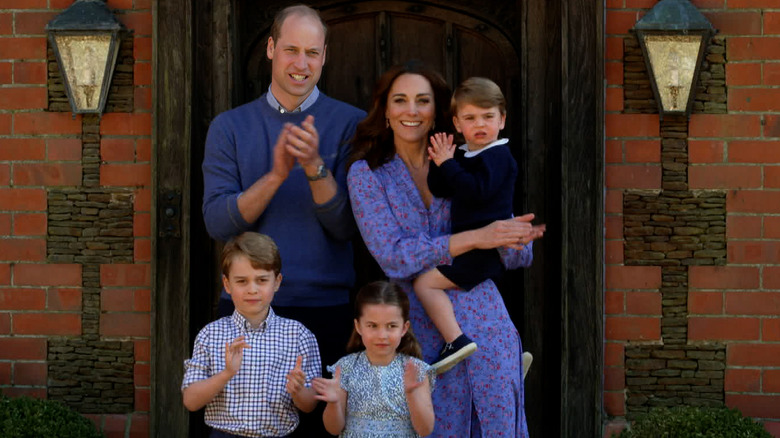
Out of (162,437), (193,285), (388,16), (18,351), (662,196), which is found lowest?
(162,437)

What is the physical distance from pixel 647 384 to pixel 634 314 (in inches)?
11.8

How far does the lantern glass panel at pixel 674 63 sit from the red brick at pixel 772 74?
32 centimetres

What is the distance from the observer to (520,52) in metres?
4.64

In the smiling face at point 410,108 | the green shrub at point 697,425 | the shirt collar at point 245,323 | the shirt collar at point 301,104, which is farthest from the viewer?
the green shrub at point 697,425

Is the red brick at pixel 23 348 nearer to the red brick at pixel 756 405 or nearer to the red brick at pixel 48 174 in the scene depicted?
the red brick at pixel 48 174

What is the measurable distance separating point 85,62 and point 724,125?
8.72 ft

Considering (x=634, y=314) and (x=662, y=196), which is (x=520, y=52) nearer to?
(x=662, y=196)

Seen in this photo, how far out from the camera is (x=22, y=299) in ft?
15.0

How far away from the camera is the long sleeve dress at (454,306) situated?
3.48 metres

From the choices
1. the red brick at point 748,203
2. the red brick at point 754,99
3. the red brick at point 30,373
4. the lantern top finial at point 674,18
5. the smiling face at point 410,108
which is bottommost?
the red brick at point 30,373

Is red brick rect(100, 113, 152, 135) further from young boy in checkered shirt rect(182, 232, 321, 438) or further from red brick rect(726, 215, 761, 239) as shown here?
red brick rect(726, 215, 761, 239)

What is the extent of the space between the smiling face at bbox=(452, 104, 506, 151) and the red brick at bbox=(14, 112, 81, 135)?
6.08ft

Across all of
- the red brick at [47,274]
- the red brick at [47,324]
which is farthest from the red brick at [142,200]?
the red brick at [47,324]

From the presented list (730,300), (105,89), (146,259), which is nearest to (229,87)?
(105,89)
